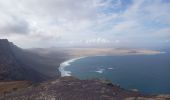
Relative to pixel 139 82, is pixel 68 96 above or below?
above

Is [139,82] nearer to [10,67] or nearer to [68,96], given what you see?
[10,67]

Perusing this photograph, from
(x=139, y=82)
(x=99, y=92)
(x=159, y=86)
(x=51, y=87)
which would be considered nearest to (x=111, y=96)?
(x=99, y=92)

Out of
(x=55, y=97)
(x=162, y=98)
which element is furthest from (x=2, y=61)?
(x=162, y=98)

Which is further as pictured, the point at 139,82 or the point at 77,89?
the point at 139,82

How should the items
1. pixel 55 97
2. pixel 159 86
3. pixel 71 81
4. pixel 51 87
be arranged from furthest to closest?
pixel 159 86
pixel 71 81
pixel 51 87
pixel 55 97

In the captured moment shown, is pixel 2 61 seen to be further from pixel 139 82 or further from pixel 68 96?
pixel 68 96

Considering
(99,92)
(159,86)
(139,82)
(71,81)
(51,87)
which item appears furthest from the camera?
(139,82)
